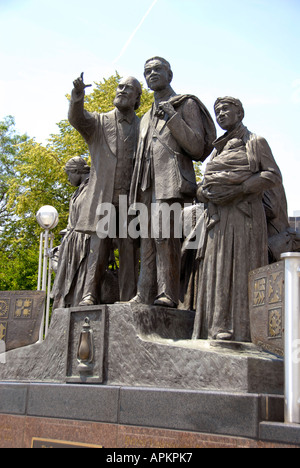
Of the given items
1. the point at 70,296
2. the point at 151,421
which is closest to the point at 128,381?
the point at 151,421

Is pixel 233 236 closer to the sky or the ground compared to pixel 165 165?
closer to the ground

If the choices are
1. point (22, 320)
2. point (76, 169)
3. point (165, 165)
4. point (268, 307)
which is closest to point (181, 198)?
point (165, 165)

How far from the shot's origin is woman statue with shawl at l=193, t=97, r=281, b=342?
19.1 ft

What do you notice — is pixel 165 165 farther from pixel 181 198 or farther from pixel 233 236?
pixel 233 236

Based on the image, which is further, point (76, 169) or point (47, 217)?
point (47, 217)

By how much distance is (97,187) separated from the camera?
23.8 ft

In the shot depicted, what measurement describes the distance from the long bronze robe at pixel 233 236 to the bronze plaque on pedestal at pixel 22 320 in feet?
7.04

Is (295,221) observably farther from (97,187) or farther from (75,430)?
(75,430)

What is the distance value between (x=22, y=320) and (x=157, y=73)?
10.6 feet

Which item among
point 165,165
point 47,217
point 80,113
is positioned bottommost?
point 165,165

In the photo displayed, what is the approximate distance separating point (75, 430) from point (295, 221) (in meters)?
5.08

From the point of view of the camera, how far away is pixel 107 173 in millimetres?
7285

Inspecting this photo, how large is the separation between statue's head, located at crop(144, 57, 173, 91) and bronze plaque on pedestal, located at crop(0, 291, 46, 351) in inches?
107

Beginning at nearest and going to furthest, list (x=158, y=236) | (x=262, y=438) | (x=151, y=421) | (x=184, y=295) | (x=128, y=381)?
(x=262, y=438), (x=151, y=421), (x=128, y=381), (x=158, y=236), (x=184, y=295)
